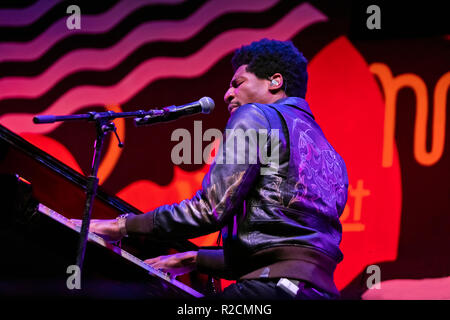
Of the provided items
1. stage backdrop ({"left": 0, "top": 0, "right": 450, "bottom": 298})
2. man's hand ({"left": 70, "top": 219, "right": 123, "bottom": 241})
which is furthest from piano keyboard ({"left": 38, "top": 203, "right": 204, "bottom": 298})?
stage backdrop ({"left": 0, "top": 0, "right": 450, "bottom": 298})

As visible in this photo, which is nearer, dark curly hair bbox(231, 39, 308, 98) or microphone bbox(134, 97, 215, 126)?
microphone bbox(134, 97, 215, 126)

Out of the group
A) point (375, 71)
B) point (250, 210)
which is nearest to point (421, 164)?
point (375, 71)

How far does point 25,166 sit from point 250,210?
3.66 feet

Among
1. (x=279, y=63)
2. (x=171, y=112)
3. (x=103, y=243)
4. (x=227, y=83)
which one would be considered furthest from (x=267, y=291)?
(x=227, y=83)

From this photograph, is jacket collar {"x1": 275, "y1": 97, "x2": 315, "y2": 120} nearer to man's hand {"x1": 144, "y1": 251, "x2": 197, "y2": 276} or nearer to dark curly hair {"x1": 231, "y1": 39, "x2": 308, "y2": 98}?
dark curly hair {"x1": 231, "y1": 39, "x2": 308, "y2": 98}

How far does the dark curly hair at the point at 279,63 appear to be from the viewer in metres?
2.06

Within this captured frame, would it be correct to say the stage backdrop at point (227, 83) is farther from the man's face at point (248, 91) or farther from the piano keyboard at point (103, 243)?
the piano keyboard at point (103, 243)

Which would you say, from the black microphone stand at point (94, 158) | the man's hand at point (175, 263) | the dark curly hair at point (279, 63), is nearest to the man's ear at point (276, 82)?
the dark curly hair at point (279, 63)

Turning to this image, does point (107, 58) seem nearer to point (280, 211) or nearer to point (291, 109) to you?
point (291, 109)

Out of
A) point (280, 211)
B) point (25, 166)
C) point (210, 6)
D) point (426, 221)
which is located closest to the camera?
point (280, 211)

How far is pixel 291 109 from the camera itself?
187 centimetres

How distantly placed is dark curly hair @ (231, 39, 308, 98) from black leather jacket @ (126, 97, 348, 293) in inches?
12.2

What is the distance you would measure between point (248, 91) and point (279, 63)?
0.17 meters

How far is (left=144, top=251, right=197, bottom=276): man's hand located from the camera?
204 centimetres
